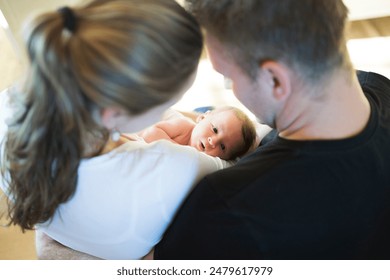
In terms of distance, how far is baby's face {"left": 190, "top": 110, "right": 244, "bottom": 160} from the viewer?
48.3 inches

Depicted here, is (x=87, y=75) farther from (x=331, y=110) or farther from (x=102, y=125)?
(x=331, y=110)

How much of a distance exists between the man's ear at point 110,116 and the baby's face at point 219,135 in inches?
24.5

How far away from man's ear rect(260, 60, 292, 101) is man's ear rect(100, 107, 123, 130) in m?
0.28

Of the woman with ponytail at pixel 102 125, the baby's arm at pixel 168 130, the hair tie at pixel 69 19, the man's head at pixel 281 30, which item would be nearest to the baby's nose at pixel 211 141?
the baby's arm at pixel 168 130

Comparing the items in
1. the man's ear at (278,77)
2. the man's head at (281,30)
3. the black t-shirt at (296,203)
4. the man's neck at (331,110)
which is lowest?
the black t-shirt at (296,203)

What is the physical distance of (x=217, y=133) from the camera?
1.24 meters

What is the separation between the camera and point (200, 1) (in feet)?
2.31

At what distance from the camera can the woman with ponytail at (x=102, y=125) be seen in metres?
0.54

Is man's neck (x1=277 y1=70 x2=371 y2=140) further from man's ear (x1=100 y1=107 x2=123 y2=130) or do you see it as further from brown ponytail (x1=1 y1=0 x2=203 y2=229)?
man's ear (x1=100 y1=107 x2=123 y2=130)

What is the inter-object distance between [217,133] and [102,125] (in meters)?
0.66

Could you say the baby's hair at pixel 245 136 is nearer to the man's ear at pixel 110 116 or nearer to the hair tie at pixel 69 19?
the man's ear at pixel 110 116

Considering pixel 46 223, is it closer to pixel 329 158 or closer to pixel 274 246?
pixel 274 246
